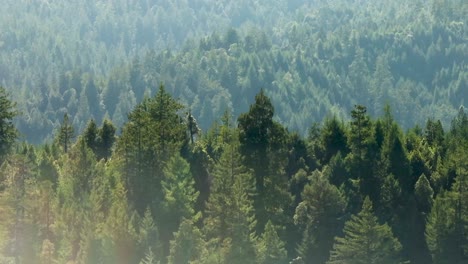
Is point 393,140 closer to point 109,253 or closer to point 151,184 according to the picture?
point 151,184

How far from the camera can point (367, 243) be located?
60125 millimetres

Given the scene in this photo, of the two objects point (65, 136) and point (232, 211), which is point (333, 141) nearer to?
point (232, 211)

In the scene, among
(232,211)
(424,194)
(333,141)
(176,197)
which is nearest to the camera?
(232,211)

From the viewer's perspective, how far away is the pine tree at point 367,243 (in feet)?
196

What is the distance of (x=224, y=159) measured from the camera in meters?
63.6

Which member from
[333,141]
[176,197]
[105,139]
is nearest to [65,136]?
[105,139]

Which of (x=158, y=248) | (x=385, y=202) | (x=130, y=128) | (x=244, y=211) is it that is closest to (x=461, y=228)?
(x=385, y=202)

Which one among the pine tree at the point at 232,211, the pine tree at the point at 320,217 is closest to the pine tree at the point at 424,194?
the pine tree at the point at 320,217

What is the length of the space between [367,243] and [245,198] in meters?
7.52

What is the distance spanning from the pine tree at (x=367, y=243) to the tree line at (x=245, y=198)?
0.08 m

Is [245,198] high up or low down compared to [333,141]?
down

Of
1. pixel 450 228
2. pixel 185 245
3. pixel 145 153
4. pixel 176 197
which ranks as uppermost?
pixel 145 153

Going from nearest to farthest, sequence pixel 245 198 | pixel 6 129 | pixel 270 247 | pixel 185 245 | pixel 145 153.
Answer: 1. pixel 185 245
2. pixel 270 247
3. pixel 245 198
4. pixel 6 129
5. pixel 145 153

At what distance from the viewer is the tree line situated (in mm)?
60531
